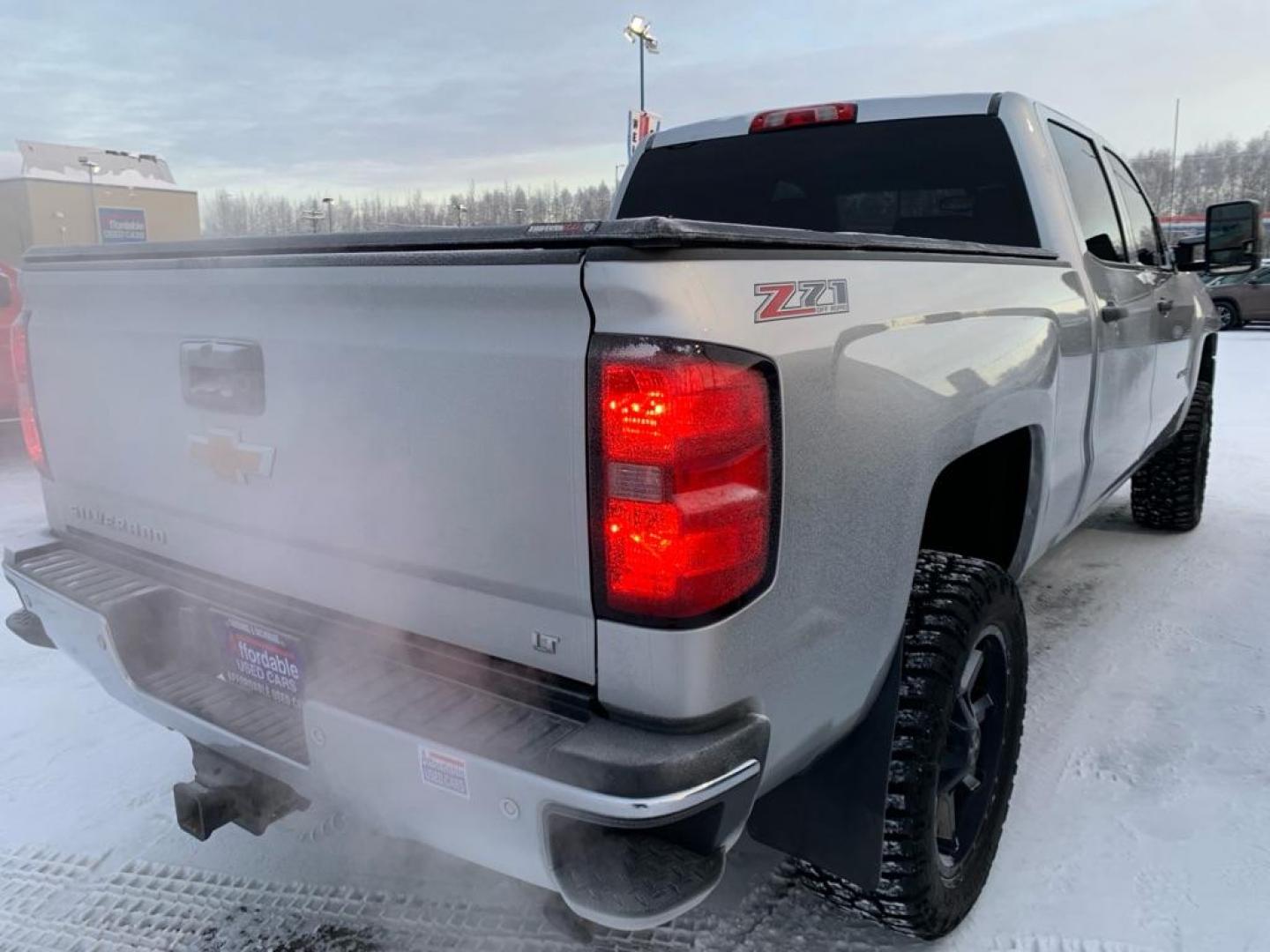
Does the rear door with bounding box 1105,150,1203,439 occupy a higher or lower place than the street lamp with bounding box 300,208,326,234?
lower

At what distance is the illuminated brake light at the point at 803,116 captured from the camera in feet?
11.7

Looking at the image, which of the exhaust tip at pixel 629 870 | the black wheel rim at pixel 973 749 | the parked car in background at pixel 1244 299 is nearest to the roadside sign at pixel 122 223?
the parked car in background at pixel 1244 299

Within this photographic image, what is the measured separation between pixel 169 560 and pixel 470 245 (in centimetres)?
120

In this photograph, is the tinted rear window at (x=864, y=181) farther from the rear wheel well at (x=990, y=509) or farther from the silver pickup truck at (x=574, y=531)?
the rear wheel well at (x=990, y=509)

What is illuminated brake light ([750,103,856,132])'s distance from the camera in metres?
3.56

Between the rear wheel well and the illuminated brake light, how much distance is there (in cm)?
151

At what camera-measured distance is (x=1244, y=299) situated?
1961 centimetres

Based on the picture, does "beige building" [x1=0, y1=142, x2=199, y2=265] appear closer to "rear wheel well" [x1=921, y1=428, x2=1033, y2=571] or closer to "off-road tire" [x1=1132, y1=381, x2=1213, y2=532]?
"off-road tire" [x1=1132, y1=381, x2=1213, y2=532]

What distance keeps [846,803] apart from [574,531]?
0.88 m

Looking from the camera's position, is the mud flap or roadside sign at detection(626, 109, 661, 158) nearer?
the mud flap

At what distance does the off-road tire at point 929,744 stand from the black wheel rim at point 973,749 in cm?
3

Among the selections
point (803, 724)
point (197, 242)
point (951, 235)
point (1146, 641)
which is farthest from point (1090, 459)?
point (197, 242)

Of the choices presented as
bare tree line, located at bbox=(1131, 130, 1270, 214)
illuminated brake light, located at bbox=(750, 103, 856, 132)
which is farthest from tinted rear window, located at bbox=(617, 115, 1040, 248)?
bare tree line, located at bbox=(1131, 130, 1270, 214)

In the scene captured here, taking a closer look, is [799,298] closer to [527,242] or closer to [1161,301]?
[527,242]
